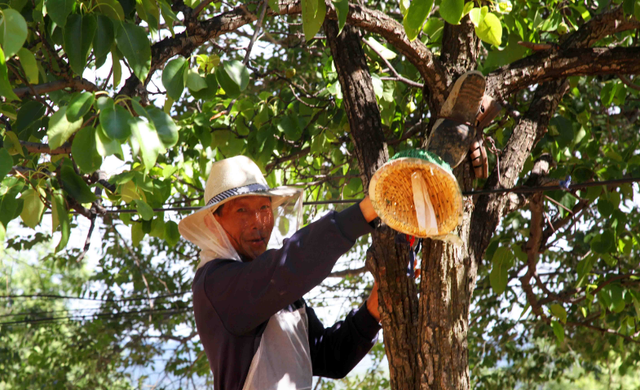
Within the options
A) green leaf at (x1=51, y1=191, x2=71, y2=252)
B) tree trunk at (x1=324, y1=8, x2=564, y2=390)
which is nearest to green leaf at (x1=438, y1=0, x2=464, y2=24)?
tree trunk at (x1=324, y1=8, x2=564, y2=390)

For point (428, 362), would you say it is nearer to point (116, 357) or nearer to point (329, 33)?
point (329, 33)

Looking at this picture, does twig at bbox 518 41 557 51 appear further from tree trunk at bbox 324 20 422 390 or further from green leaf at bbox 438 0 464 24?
green leaf at bbox 438 0 464 24

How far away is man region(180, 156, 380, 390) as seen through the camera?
62.4 inches

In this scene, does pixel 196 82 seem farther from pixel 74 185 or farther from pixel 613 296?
pixel 613 296

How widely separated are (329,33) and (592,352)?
451cm

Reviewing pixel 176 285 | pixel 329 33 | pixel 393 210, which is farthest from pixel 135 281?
pixel 393 210

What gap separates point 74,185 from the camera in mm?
2236

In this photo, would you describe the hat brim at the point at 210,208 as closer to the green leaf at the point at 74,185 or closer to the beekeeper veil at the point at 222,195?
the beekeeper veil at the point at 222,195

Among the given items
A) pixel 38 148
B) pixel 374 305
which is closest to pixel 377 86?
pixel 374 305

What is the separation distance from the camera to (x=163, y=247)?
23.6 feet

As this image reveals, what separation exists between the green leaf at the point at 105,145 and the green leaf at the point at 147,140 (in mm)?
56

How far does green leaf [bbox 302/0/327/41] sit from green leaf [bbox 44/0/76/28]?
0.66m

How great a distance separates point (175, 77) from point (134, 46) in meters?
0.27

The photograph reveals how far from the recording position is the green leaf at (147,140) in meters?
1.56
